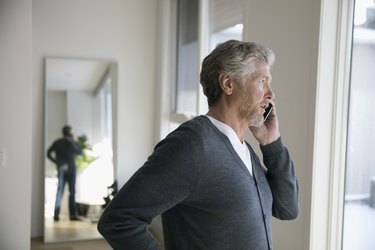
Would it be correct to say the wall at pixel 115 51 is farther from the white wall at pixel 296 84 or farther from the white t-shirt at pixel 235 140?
the white t-shirt at pixel 235 140

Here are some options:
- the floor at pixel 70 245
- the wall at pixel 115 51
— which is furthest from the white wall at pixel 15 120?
the wall at pixel 115 51

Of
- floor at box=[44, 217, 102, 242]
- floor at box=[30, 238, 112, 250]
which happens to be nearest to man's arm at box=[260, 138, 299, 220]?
floor at box=[30, 238, 112, 250]

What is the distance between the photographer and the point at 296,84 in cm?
205

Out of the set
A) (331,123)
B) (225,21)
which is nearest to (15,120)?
(225,21)

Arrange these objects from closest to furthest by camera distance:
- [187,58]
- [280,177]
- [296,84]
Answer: [280,177] < [296,84] < [187,58]

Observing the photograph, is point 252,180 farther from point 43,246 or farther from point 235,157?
point 43,246

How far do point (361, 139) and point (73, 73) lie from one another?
314 centimetres

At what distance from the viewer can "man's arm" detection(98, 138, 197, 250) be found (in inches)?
39.9

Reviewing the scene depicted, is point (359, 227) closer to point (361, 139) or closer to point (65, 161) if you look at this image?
point (361, 139)

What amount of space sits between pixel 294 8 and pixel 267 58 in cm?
100

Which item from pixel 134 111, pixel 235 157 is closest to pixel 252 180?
pixel 235 157

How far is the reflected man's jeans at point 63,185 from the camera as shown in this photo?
14.0ft

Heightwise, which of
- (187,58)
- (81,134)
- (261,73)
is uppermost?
Result: (187,58)

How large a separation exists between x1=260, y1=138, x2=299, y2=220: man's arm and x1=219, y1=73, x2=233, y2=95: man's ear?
26 centimetres
